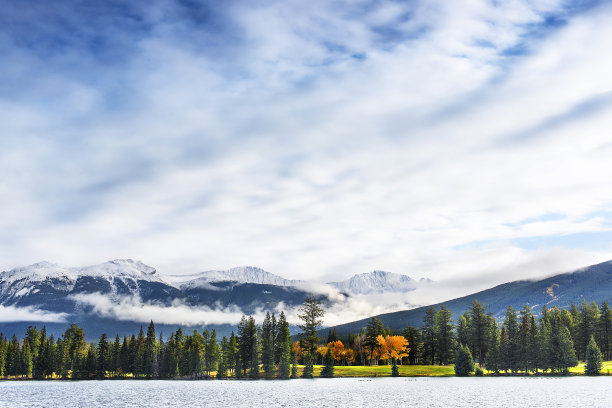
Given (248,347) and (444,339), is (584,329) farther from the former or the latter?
(248,347)

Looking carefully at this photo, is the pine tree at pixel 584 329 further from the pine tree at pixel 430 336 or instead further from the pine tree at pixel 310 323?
the pine tree at pixel 310 323

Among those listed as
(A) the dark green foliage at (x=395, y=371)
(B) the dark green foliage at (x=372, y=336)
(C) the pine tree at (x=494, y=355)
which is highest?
(B) the dark green foliage at (x=372, y=336)

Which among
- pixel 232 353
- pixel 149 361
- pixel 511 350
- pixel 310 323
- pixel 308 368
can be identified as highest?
pixel 310 323

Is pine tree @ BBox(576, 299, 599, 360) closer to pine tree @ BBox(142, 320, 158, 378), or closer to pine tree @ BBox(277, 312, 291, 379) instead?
pine tree @ BBox(277, 312, 291, 379)

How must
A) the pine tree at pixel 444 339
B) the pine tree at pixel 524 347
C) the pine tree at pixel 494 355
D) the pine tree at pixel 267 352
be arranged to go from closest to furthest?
the pine tree at pixel 524 347, the pine tree at pixel 494 355, the pine tree at pixel 267 352, the pine tree at pixel 444 339

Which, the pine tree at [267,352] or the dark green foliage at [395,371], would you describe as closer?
the dark green foliage at [395,371]

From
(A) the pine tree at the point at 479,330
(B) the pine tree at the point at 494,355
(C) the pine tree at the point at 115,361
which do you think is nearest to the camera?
(B) the pine tree at the point at 494,355

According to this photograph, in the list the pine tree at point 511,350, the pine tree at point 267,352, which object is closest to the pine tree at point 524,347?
the pine tree at point 511,350

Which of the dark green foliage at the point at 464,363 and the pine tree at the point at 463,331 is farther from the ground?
the pine tree at the point at 463,331

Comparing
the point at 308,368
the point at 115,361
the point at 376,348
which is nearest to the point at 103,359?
the point at 115,361

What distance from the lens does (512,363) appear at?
6033 inches

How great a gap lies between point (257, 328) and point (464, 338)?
2825 inches

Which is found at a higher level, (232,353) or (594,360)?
(232,353)

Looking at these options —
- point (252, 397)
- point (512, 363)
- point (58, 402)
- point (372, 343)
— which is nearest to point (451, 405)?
point (252, 397)
